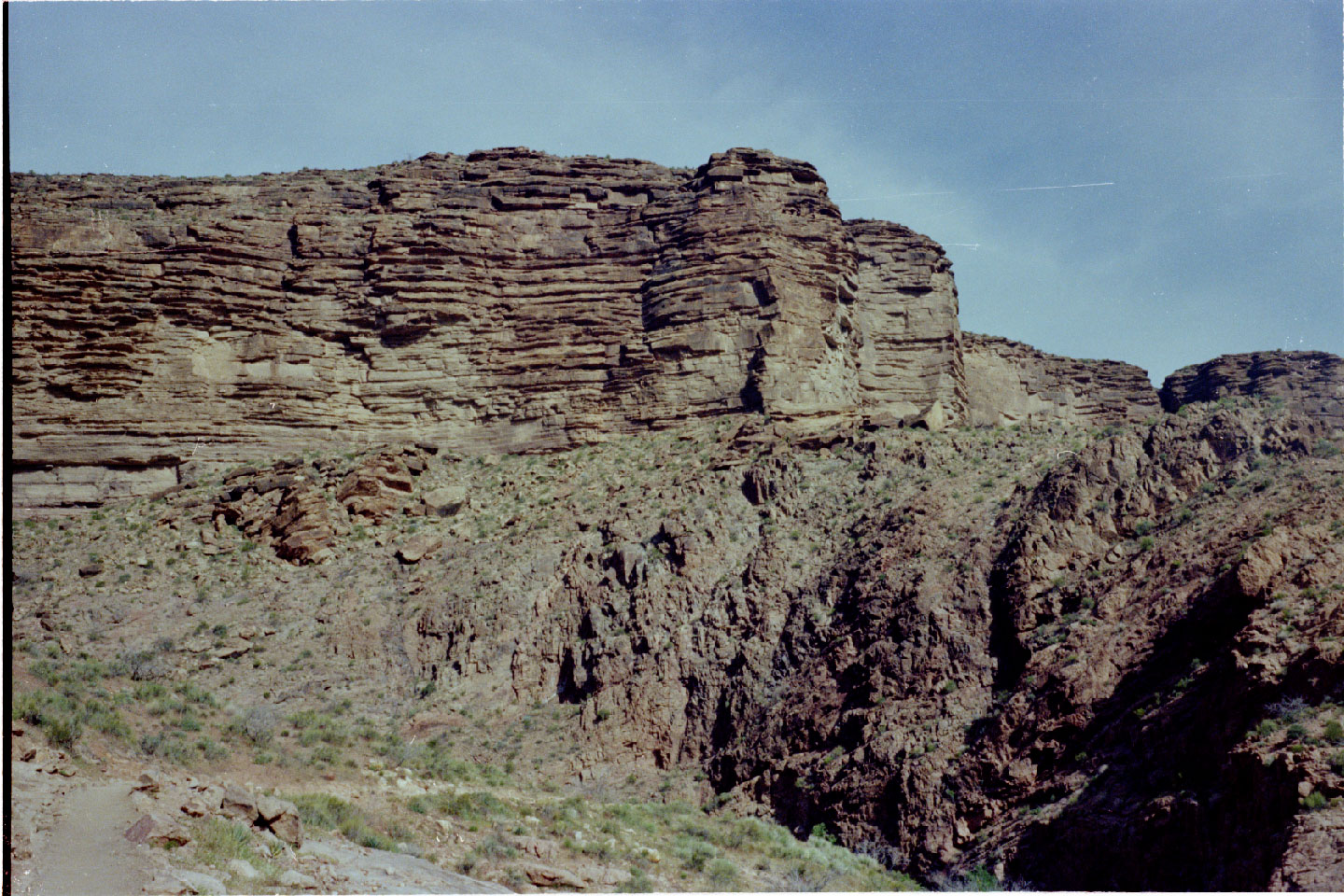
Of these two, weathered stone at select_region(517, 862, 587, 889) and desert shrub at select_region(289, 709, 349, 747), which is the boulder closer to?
weathered stone at select_region(517, 862, 587, 889)

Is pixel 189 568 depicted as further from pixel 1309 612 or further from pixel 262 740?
pixel 1309 612

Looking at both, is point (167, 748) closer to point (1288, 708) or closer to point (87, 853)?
point (87, 853)

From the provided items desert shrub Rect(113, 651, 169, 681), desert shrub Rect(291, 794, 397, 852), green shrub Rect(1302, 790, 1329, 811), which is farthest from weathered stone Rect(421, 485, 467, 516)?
green shrub Rect(1302, 790, 1329, 811)

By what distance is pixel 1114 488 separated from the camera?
95.9 feet

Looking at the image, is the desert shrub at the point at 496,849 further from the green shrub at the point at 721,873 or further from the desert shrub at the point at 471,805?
the green shrub at the point at 721,873

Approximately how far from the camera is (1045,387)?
52.5 meters

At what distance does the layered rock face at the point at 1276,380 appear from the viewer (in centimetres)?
4828

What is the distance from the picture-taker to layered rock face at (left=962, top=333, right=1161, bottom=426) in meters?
51.9

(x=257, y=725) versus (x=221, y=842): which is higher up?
(x=257, y=725)

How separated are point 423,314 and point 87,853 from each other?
31.0m

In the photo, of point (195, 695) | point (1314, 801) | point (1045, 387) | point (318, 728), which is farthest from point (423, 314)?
point (1314, 801)

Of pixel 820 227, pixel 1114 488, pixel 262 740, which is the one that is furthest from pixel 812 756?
pixel 820 227

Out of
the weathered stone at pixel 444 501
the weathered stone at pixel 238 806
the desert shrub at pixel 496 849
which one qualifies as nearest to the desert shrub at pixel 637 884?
the desert shrub at pixel 496 849

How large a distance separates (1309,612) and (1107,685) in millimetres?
4172
